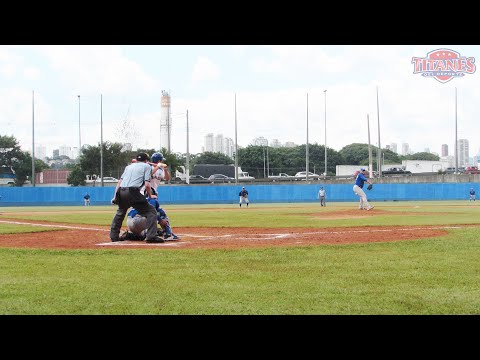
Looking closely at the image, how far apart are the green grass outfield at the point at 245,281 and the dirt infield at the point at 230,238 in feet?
3.23

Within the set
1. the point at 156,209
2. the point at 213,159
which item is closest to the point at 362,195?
the point at 156,209

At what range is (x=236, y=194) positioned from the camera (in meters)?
56.2

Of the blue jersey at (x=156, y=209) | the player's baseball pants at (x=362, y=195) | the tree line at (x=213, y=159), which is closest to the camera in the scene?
the blue jersey at (x=156, y=209)

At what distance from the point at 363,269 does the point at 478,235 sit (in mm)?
5528

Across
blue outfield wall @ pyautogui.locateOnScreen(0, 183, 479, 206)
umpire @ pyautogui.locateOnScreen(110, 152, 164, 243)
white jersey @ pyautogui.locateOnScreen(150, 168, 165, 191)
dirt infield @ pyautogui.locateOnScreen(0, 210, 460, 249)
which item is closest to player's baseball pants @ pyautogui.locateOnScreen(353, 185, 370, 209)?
dirt infield @ pyautogui.locateOnScreen(0, 210, 460, 249)

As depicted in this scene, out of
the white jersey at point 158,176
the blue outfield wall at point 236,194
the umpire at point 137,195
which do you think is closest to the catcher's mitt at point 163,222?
the umpire at point 137,195

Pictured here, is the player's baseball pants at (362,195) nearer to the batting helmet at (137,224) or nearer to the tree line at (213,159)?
the batting helmet at (137,224)

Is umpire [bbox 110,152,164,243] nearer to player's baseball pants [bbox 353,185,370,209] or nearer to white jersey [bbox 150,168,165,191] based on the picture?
white jersey [bbox 150,168,165,191]

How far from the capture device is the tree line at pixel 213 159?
67.0m

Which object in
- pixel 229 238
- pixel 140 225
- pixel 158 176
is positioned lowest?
pixel 229 238

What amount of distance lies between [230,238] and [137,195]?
7.56 ft

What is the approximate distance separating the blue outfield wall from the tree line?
742cm

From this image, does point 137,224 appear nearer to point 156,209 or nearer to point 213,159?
point 156,209
